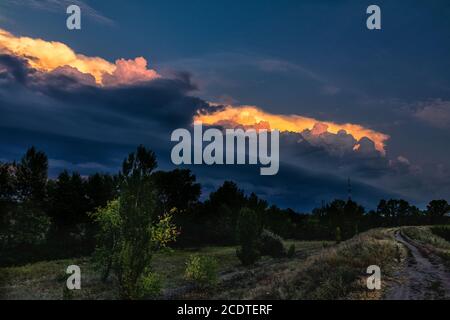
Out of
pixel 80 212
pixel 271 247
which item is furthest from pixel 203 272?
pixel 80 212

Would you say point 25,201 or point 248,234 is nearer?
point 248,234

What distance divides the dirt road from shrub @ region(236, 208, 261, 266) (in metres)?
21.7

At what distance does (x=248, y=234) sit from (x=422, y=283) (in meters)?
31.7

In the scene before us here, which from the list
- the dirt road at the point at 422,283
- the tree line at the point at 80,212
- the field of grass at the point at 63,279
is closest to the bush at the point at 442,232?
the tree line at the point at 80,212

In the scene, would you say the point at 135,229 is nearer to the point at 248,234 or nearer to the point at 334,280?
the point at 334,280

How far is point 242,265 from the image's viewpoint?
6194 centimetres

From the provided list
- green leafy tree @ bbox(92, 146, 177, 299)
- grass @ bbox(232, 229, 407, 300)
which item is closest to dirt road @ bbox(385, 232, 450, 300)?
grass @ bbox(232, 229, 407, 300)

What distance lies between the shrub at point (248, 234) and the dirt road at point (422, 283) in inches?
854

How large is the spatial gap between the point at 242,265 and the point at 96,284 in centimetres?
2144

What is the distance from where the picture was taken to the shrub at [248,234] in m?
59.4

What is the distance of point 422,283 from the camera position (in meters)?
31.0

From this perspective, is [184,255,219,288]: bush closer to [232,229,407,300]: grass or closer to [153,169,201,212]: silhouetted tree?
[232,229,407,300]: grass

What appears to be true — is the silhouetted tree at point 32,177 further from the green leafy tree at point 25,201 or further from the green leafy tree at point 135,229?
the green leafy tree at point 135,229
